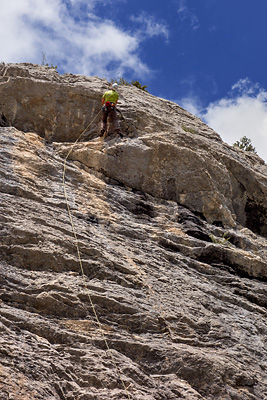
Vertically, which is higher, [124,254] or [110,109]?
[110,109]

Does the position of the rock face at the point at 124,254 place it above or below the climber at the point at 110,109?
below

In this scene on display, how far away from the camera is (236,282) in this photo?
8898 mm

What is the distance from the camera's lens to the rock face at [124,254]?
234 inches

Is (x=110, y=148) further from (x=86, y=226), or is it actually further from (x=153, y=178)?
(x=86, y=226)

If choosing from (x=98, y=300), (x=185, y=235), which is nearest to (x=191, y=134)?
(x=185, y=235)

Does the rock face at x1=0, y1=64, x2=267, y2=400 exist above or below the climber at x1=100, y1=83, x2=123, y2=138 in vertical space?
below

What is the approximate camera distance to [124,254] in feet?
26.1

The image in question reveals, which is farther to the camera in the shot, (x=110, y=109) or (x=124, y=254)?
(x=110, y=109)

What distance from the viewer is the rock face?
19.5 feet

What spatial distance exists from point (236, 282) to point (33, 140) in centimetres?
510

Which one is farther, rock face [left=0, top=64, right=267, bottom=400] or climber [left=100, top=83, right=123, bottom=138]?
climber [left=100, top=83, right=123, bottom=138]

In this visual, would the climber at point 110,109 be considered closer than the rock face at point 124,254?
No

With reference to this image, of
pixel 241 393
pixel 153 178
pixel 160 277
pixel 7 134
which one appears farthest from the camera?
pixel 153 178

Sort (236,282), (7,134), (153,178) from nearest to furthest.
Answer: (236,282)
(7,134)
(153,178)
